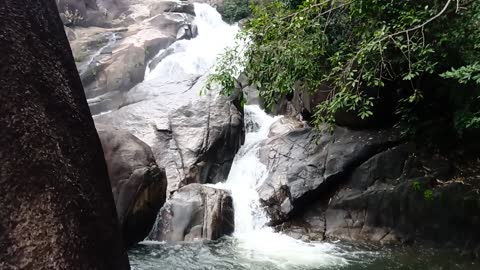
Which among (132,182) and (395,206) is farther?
(395,206)

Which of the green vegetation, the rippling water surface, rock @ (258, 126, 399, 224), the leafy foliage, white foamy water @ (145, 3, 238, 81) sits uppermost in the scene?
the leafy foliage

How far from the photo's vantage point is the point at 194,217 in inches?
394

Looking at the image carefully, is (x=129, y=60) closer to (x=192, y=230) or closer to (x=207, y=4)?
(x=207, y=4)

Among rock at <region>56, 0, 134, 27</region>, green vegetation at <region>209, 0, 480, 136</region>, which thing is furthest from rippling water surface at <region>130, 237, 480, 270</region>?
rock at <region>56, 0, 134, 27</region>

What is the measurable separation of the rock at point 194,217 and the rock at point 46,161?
8.26 metres

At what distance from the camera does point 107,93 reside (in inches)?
709

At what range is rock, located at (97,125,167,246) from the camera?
891cm

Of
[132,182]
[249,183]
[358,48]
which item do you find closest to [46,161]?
[358,48]

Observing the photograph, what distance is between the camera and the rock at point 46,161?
4.55ft

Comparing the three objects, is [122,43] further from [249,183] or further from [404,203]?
[404,203]

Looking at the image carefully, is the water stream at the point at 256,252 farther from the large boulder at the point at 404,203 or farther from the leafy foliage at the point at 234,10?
the leafy foliage at the point at 234,10

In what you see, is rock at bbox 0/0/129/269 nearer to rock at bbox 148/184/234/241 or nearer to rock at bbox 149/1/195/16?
rock at bbox 148/184/234/241

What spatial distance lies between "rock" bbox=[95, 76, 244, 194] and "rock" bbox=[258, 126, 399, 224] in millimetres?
1982

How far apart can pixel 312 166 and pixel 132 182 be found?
4824 mm
